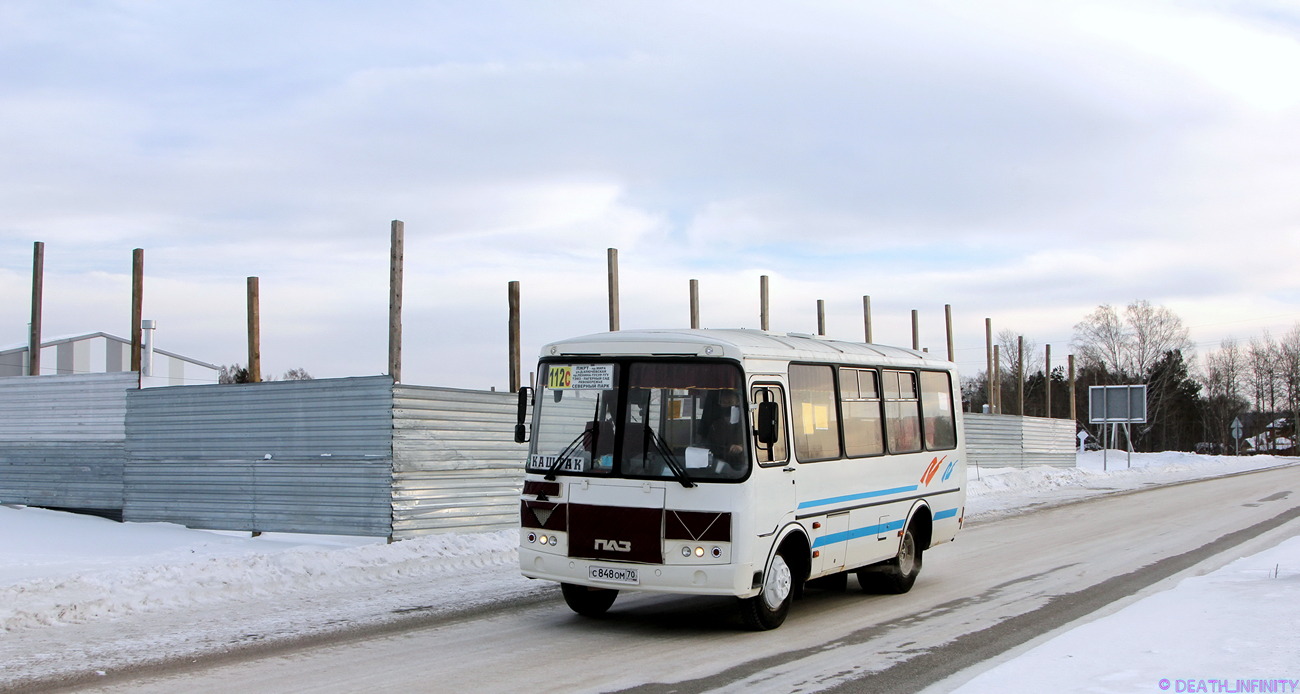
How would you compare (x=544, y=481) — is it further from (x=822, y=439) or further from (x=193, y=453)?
(x=193, y=453)

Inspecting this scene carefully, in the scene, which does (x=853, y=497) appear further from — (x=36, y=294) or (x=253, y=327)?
(x=36, y=294)

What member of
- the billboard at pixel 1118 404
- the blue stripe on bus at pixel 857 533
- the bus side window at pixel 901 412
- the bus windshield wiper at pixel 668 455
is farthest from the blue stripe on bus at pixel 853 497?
the billboard at pixel 1118 404

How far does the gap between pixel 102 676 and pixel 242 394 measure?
9200 millimetres

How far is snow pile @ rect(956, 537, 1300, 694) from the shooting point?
23.3ft

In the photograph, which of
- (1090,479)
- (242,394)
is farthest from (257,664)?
(1090,479)

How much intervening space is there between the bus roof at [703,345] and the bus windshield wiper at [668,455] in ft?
2.42

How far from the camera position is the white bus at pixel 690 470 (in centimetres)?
934

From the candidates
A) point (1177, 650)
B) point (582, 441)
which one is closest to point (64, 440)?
point (582, 441)

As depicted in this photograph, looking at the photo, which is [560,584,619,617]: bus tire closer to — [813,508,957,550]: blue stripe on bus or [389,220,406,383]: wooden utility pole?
[813,508,957,550]: blue stripe on bus

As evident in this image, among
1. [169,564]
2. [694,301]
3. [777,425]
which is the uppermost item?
[694,301]

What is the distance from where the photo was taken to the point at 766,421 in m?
9.27

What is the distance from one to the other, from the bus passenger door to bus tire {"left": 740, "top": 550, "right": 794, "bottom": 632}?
44cm

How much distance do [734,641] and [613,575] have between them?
3.90 feet

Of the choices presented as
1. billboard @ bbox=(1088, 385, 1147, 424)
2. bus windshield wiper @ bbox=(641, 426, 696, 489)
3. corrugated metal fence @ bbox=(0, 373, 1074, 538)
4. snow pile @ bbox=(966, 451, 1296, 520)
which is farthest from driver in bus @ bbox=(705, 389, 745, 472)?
billboard @ bbox=(1088, 385, 1147, 424)
